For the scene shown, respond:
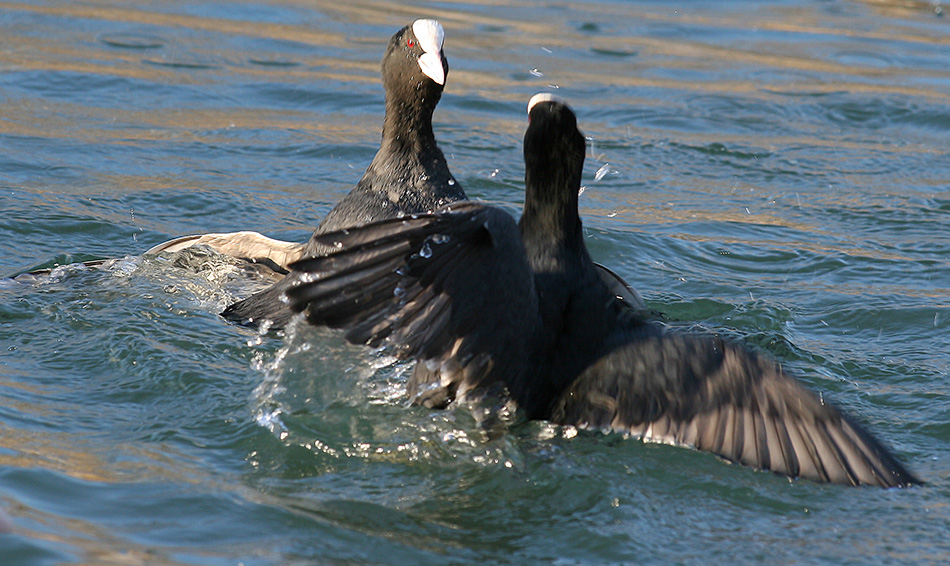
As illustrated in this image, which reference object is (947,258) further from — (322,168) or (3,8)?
(3,8)

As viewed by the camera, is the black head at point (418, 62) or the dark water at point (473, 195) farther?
the black head at point (418, 62)

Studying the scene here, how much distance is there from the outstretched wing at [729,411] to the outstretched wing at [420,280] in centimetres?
50

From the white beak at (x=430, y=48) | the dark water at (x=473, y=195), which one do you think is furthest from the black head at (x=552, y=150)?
the white beak at (x=430, y=48)

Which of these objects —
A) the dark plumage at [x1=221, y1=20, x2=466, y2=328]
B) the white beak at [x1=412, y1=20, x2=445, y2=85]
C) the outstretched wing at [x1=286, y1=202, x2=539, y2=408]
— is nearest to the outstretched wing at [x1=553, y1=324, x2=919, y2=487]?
the outstretched wing at [x1=286, y1=202, x2=539, y2=408]

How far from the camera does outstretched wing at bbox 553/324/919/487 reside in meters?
3.29

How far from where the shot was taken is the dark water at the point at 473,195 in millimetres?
3244

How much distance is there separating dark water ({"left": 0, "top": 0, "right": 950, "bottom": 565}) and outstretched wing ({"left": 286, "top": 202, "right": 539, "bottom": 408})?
0.54 m

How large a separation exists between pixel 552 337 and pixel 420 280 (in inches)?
29.6

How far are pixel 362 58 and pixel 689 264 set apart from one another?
16.1 ft

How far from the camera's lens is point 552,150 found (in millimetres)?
3783

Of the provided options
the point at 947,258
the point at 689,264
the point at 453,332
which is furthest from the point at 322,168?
the point at 453,332

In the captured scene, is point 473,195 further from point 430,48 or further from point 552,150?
point 552,150

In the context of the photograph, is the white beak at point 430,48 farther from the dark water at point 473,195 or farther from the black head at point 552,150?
the dark water at point 473,195

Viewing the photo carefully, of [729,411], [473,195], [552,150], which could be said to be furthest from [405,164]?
[473,195]
